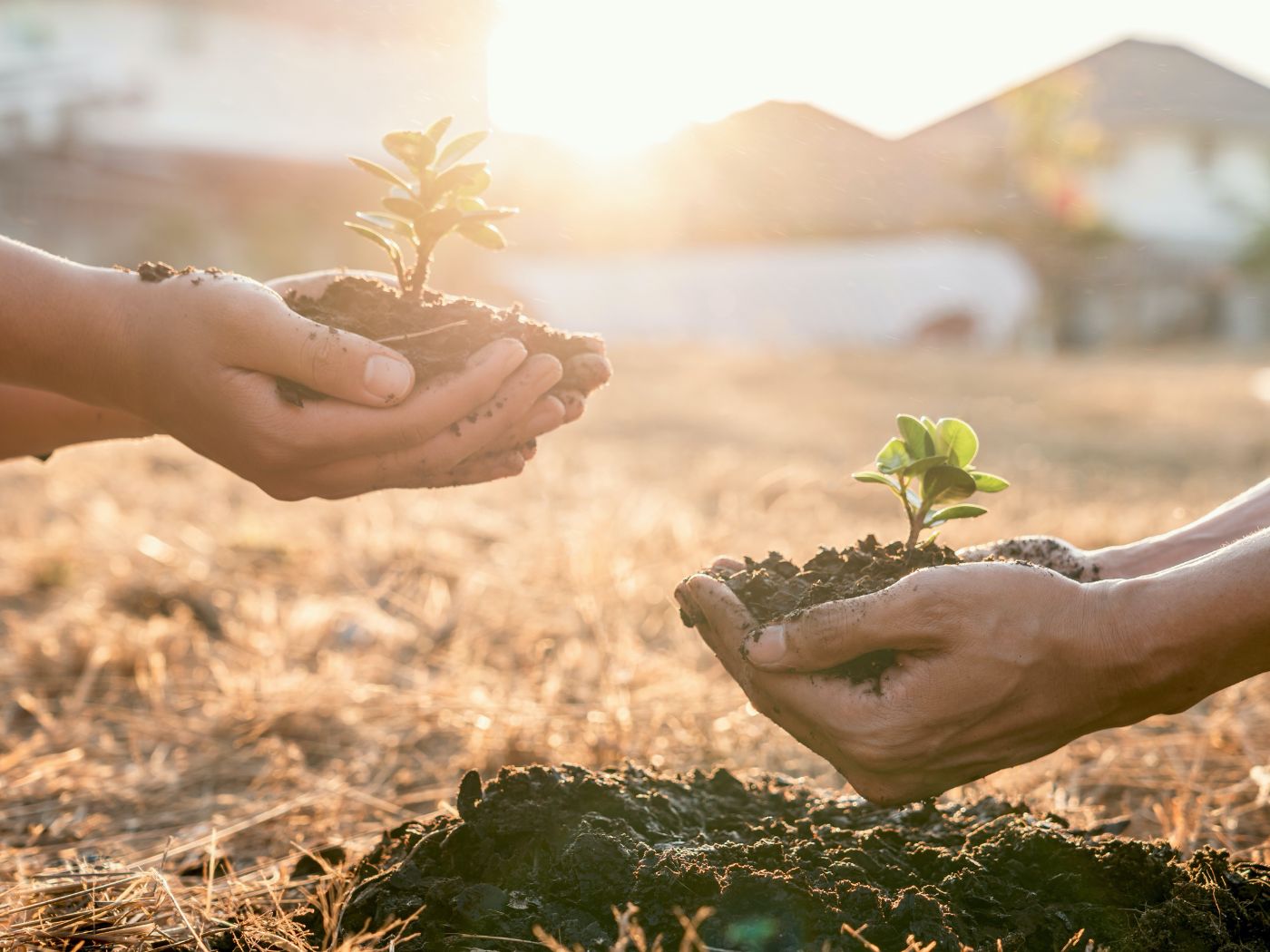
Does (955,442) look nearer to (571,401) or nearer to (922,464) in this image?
(922,464)

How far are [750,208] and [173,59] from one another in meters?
11.3

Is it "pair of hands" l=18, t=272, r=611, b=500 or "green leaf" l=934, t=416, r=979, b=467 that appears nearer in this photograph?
"pair of hands" l=18, t=272, r=611, b=500

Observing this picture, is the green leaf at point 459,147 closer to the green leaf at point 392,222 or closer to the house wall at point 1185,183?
the green leaf at point 392,222

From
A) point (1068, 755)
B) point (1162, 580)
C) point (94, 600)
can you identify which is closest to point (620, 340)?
point (94, 600)

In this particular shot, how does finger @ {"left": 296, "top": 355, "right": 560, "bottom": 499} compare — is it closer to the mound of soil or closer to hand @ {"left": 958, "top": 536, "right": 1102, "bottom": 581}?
the mound of soil

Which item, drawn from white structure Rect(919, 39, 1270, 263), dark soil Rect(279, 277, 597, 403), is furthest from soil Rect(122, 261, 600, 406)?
white structure Rect(919, 39, 1270, 263)

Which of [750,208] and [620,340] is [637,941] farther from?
[750,208]

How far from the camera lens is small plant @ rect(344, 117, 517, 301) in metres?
1.94

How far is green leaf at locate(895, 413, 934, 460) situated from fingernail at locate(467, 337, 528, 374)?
622mm

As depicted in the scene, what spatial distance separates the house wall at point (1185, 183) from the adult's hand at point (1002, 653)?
102 feet

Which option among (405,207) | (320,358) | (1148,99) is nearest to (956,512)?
(320,358)

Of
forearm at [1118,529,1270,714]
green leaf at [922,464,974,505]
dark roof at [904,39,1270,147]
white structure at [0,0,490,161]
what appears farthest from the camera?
dark roof at [904,39,1270,147]

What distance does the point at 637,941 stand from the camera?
1.24m

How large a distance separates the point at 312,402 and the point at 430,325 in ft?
0.99
